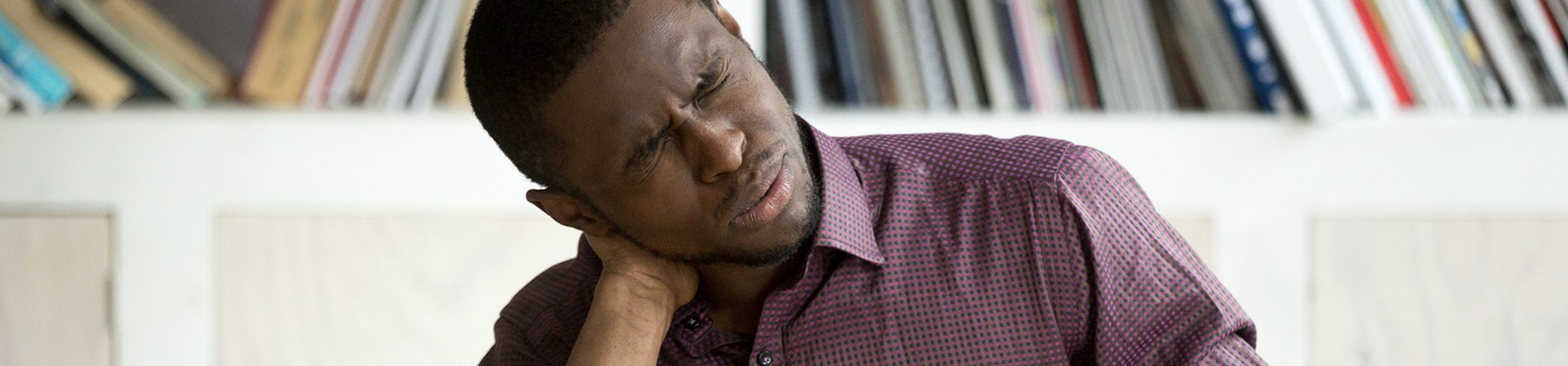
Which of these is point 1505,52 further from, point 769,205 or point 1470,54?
point 769,205

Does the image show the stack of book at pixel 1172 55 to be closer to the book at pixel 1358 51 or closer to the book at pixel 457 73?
the book at pixel 1358 51

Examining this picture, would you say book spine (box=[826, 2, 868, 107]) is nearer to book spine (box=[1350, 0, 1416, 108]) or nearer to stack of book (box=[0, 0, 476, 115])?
stack of book (box=[0, 0, 476, 115])

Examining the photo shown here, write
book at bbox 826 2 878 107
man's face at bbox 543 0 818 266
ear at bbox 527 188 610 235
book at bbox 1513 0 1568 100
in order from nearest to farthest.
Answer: man's face at bbox 543 0 818 266, ear at bbox 527 188 610 235, book at bbox 1513 0 1568 100, book at bbox 826 2 878 107

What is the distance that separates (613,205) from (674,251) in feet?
0.20

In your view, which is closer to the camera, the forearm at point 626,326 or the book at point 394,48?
the forearm at point 626,326

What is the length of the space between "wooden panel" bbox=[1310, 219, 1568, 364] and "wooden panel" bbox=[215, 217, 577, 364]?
0.98m

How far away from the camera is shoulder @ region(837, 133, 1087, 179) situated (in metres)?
0.96

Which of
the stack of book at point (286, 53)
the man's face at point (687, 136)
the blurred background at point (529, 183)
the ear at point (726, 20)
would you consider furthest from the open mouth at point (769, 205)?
the stack of book at point (286, 53)

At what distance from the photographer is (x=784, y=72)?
1717 millimetres

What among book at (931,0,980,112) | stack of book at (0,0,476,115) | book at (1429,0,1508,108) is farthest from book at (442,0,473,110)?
book at (1429,0,1508,108)

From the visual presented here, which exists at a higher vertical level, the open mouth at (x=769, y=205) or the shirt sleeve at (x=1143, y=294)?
the open mouth at (x=769, y=205)

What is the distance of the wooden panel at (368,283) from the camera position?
1685 mm

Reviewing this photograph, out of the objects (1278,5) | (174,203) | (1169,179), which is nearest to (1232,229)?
(1169,179)

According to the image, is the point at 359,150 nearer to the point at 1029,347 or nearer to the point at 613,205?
the point at 613,205
